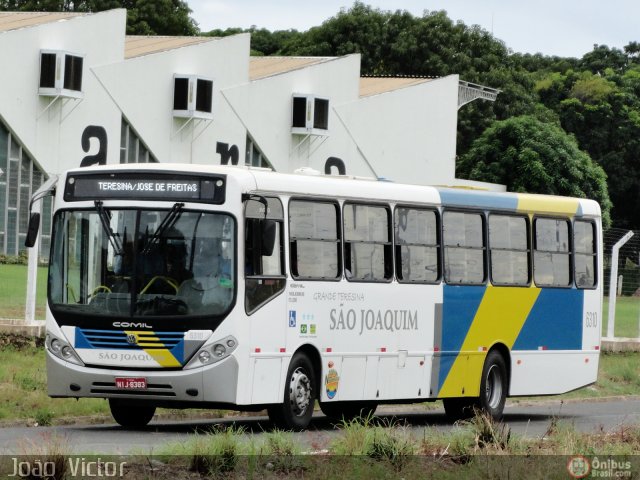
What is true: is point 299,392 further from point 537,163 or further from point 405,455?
point 537,163

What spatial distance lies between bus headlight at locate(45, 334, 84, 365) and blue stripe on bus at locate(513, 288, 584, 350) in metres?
7.43

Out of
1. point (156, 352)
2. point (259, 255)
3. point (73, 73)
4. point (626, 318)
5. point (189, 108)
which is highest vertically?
point (73, 73)

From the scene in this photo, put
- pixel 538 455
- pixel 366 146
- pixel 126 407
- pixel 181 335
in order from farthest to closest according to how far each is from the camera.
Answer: pixel 366 146, pixel 126 407, pixel 181 335, pixel 538 455

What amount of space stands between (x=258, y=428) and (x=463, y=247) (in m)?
4.19

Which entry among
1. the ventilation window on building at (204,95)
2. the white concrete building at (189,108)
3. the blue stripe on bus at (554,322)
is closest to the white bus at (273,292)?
the blue stripe on bus at (554,322)

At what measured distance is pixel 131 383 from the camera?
1767cm

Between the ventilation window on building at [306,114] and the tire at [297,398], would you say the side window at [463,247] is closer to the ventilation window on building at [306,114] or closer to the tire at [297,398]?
the tire at [297,398]

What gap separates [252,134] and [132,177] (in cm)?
4713

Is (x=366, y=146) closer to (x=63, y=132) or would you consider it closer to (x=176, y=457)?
(x=63, y=132)

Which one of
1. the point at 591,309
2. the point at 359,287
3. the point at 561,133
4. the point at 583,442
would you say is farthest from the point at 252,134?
the point at 583,442

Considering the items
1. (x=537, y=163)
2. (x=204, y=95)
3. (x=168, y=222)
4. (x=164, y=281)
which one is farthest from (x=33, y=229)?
(x=537, y=163)

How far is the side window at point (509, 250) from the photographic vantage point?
22.7 m

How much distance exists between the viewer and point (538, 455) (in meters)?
13.6

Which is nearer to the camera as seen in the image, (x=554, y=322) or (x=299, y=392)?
(x=299, y=392)
